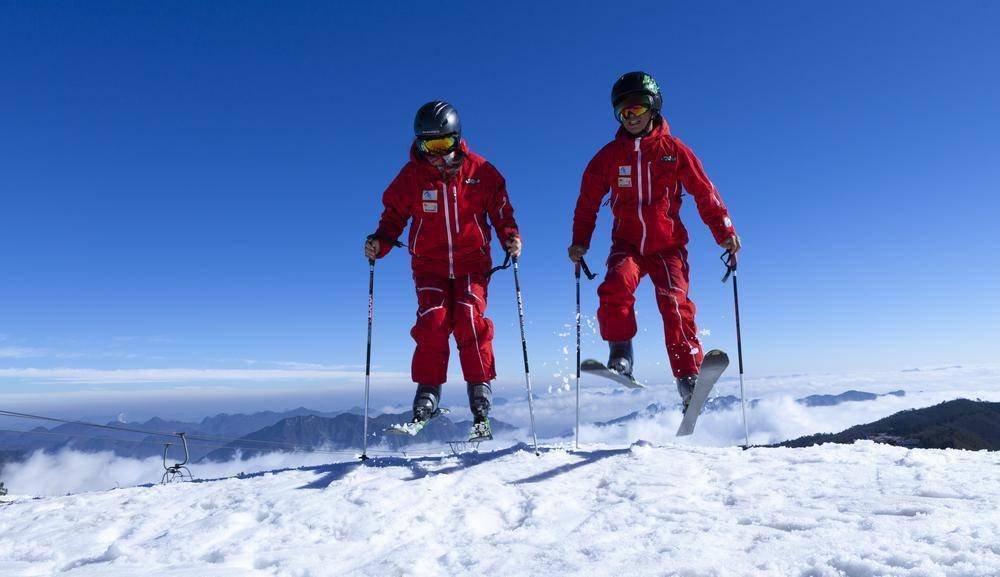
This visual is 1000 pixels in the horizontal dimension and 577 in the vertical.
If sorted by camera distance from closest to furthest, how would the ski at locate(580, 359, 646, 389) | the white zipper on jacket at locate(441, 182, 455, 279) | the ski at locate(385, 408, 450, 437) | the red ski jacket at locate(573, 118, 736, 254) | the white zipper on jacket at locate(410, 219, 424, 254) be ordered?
1. the ski at locate(385, 408, 450, 437)
2. the ski at locate(580, 359, 646, 389)
3. the red ski jacket at locate(573, 118, 736, 254)
4. the white zipper on jacket at locate(441, 182, 455, 279)
5. the white zipper on jacket at locate(410, 219, 424, 254)

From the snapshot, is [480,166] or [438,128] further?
[480,166]

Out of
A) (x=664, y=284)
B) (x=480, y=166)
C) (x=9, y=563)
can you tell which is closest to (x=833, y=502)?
(x=664, y=284)

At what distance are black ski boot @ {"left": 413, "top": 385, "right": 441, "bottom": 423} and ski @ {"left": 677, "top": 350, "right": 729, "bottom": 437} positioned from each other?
2.98 m

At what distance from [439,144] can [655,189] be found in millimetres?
2792

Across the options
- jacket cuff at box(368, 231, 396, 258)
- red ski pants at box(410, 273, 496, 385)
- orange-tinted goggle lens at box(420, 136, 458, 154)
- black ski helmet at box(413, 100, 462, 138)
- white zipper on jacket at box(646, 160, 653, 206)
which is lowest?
red ski pants at box(410, 273, 496, 385)

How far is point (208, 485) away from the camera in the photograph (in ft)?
16.6

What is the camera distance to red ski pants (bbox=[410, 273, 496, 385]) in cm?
640

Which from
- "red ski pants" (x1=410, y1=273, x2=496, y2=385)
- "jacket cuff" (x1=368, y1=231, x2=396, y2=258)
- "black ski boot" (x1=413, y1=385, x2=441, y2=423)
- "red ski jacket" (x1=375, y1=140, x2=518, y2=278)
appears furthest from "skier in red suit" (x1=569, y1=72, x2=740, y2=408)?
"jacket cuff" (x1=368, y1=231, x2=396, y2=258)

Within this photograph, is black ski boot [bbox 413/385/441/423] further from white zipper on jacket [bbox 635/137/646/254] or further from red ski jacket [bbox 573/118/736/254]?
white zipper on jacket [bbox 635/137/646/254]

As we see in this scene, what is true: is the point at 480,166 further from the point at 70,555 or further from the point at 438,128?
the point at 70,555

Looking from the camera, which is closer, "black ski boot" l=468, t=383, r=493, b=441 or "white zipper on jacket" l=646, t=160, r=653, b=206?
"black ski boot" l=468, t=383, r=493, b=441

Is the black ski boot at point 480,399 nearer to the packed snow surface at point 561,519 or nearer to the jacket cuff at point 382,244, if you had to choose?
the packed snow surface at point 561,519

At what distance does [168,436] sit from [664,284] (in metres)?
8.50

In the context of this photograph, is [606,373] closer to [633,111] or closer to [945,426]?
[633,111]
